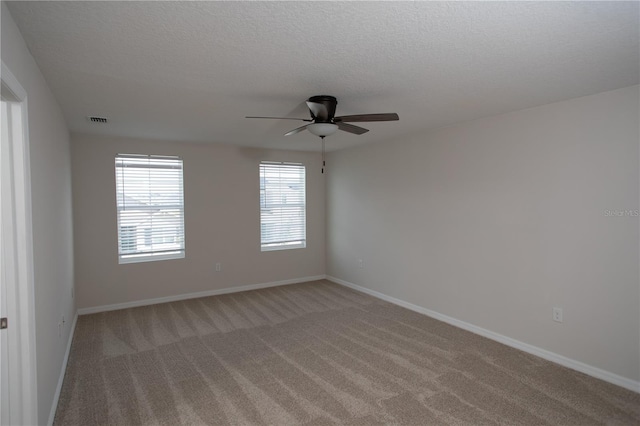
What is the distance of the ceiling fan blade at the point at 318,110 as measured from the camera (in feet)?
9.08

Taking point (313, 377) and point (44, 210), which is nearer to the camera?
point (44, 210)

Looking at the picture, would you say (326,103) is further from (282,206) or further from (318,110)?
(282,206)

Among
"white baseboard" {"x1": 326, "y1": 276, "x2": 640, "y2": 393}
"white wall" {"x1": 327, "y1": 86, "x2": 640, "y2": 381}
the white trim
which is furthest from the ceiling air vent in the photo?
"white baseboard" {"x1": 326, "y1": 276, "x2": 640, "y2": 393}

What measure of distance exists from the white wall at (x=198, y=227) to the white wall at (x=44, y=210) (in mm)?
1528

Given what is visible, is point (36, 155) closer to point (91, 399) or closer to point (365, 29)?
point (91, 399)

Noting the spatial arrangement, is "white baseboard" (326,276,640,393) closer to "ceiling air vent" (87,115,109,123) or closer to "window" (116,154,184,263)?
"window" (116,154,184,263)

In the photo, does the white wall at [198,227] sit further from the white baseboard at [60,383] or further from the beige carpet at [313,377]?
the white baseboard at [60,383]

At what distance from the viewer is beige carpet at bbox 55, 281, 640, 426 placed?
2.41m

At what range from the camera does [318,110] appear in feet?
9.21

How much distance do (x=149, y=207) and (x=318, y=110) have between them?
3.30 m

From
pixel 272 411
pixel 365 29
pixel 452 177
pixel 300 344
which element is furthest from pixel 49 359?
pixel 452 177

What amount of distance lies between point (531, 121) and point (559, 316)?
70.7 inches

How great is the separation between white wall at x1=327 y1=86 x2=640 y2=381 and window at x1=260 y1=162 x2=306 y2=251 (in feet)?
5.40

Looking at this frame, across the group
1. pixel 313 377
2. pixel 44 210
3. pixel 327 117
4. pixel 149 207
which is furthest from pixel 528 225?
pixel 149 207
